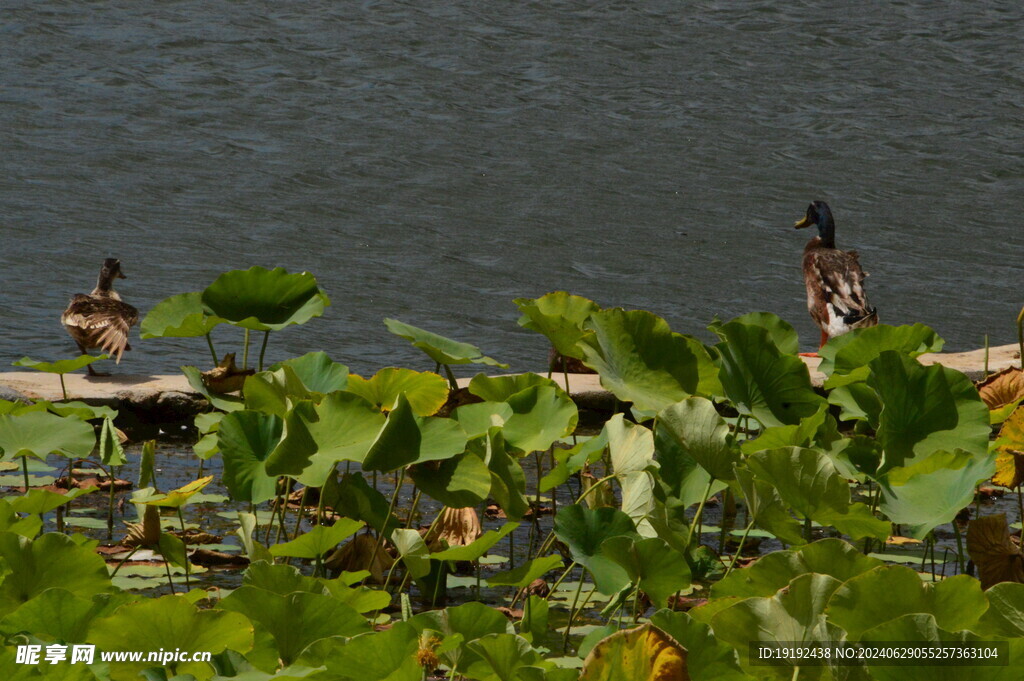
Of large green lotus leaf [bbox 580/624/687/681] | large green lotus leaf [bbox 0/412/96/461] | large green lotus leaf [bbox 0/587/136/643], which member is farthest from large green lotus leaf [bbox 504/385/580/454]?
large green lotus leaf [bbox 0/587/136/643]

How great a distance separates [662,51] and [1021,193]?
15.3 feet

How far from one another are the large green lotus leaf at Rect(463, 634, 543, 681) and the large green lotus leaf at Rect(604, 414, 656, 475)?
30.1 inches

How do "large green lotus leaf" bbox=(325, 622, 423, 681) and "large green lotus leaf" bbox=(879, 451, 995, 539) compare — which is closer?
"large green lotus leaf" bbox=(325, 622, 423, 681)

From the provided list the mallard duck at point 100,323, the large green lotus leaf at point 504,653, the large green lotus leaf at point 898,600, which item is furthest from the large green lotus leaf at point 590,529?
the mallard duck at point 100,323

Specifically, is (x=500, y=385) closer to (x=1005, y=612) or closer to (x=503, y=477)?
(x=503, y=477)

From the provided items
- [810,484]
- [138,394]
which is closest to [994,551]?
[810,484]

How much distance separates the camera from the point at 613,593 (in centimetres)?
208

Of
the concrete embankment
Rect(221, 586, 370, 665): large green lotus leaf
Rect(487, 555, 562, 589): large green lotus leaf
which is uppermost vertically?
Rect(221, 586, 370, 665): large green lotus leaf

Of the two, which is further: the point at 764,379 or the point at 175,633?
the point at 764,379

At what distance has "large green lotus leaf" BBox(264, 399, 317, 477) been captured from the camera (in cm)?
229

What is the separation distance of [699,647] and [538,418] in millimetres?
1004

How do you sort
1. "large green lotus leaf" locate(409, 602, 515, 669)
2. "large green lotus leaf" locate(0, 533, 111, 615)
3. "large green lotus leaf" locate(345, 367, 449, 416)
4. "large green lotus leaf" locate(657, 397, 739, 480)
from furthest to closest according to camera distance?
1. "large green lotus leaf" locate(345, 367, 449, 416)
2. "large green lotus leaf" locate(657, 397, 739, 480)
3. "large green lotus leaf" locate(0, 533, 111, 615)
4. "large green lotus leaf" locate(409, 602, 515, 669)

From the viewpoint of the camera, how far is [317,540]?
227 centimetres

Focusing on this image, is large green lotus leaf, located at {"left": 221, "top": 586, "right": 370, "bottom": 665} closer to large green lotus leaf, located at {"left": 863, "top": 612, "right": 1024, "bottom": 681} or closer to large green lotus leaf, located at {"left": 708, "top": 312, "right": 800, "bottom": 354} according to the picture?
large green lotus leaf, located at {"left": 863, "top": 612, "right": 1024, "bottom": 681}
